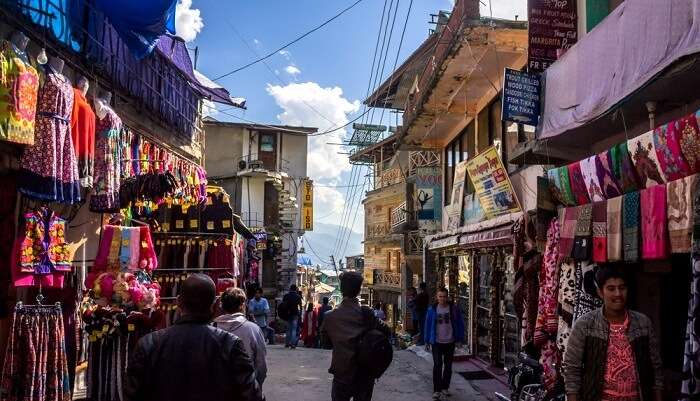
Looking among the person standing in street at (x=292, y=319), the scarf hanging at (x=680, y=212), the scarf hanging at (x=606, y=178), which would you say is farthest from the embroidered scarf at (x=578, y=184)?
the person standing in street at (x=292, y=319)

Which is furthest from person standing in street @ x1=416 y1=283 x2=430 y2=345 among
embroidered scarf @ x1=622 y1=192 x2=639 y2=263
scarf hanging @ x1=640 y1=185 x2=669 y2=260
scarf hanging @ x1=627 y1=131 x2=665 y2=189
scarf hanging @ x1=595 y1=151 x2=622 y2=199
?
scarf hanging @ x1=640 y1=185 x2=669 y2=260

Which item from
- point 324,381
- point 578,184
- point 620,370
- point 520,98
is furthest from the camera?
point 324,381

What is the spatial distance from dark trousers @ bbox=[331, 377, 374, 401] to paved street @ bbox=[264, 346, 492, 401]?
332 centimetres

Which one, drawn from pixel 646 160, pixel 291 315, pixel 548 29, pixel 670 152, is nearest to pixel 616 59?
pixel 646 160

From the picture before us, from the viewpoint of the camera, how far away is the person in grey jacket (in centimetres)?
459

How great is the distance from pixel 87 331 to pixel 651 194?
6.26 m

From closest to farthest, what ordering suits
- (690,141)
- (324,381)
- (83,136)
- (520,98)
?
1. (690,141)
2. (83,136)
3. (520,98)
4. (324,381)

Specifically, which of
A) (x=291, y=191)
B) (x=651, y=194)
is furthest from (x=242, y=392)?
(x=291, y=191)

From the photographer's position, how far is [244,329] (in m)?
4.64

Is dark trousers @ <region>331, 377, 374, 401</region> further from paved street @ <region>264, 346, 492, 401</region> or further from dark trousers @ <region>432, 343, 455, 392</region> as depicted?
dark trousers @ <region>432, 343, 455, 392</region>

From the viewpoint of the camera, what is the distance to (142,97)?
8.82 m

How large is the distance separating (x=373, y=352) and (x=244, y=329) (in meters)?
1.29

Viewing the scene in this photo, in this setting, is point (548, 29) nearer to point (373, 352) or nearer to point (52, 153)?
point (373, 352)

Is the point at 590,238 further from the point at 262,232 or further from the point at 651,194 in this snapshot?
the point at 262,232
